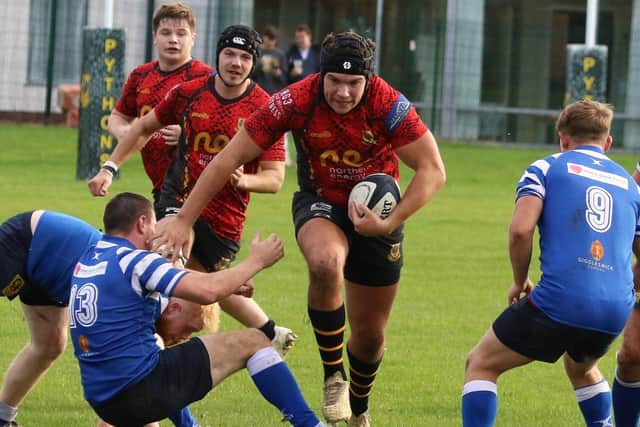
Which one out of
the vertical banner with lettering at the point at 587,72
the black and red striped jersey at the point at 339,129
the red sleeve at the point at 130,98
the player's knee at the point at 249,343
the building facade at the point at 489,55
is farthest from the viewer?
the building facade at the point at 489,55

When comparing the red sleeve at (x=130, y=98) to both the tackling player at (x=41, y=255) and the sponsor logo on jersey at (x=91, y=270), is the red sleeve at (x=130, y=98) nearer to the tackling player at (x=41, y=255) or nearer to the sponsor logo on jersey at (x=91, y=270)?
the tackling player at (x=41, y=255)

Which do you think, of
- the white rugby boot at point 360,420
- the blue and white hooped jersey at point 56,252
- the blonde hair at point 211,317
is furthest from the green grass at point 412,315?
the blue and white hooped jersey at point 56,252

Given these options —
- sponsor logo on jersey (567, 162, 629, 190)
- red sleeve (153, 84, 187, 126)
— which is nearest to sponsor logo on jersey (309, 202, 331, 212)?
red sleeve (153, 84, 187, 126)

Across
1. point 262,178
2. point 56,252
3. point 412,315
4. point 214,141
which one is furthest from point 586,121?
point 412,315

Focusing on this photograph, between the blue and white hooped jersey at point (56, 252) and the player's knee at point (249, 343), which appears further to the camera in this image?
the blue and white hooped jersey at point (56, 252)

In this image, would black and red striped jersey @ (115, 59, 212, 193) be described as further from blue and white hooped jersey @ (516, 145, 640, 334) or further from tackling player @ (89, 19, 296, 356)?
blue and white hooped jersey @ (516, 145, 640, 334)

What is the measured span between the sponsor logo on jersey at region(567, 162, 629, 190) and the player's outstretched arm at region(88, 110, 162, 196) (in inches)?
125

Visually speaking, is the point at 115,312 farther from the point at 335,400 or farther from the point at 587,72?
the point at 587,72

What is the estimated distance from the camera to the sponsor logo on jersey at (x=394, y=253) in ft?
25.2

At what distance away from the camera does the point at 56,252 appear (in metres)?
6.88

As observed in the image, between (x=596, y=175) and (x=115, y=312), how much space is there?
7.10 feet

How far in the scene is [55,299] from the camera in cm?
700

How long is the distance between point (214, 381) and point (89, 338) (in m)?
0.59

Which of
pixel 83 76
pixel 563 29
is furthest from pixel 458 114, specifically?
pixel 83 76
